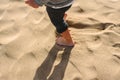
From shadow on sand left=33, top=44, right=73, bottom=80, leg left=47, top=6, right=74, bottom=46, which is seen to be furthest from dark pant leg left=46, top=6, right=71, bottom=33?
shadow on sand left=33, top=44, right=73, bottom=80

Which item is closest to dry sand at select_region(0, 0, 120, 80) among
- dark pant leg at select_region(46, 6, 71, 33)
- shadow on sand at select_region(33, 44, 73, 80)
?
shadow on sand at select_region(33, 44, 73, 80)

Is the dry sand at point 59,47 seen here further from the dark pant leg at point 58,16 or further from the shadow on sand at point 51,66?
the dark pant leg at point 58,16

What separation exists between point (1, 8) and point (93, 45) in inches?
48.1

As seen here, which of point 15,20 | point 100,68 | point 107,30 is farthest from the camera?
point 15,20

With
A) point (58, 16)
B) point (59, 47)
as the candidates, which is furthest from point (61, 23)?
point (59, 47)

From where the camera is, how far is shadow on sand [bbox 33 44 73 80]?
2330 millimetres

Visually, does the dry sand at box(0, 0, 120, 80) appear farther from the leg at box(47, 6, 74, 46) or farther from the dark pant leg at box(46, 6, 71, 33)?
the dark pant leg at box(46, 6, 71, 33)

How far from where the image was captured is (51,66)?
2432 millimetres

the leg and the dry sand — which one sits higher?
Result: the leg

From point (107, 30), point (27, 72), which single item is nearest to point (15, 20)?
point (27, 72)

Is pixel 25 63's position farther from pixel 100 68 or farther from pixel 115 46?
pixel 115 46

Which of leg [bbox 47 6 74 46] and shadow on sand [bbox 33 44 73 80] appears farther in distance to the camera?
leg [bbox 47 6 74 46]

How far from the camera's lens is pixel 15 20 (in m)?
2.98

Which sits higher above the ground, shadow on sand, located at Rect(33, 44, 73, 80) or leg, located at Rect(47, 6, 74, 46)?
leg, located at Rect(47, 6, 74, 46)
